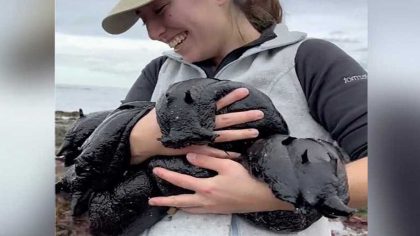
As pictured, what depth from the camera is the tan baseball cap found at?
1.27m

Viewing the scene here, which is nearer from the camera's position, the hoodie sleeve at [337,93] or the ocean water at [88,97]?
the hoodie sleeve at [337,93]

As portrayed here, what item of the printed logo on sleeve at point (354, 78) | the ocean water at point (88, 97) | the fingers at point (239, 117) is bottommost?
the fingers at point (239, 117)

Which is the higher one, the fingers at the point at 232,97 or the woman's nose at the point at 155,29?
the woman's nose at the point at 155,29

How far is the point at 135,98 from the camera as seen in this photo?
1.34 metres

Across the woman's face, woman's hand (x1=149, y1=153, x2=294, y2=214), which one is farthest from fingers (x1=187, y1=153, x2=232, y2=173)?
the woman's face

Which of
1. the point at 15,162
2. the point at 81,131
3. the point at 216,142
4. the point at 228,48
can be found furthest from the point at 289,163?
the point at 15,162

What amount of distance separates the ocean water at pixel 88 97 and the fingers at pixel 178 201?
0.83 ft

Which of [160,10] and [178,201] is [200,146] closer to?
[178,201]

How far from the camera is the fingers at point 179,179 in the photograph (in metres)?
1.24

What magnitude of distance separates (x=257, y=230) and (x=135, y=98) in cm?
43

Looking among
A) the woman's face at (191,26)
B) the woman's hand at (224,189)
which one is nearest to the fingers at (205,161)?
the woman's hand at (224,189)

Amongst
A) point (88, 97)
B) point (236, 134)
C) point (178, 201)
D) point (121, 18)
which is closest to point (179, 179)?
point (178, 201)

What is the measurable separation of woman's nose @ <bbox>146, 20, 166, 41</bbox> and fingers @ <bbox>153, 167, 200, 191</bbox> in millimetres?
317

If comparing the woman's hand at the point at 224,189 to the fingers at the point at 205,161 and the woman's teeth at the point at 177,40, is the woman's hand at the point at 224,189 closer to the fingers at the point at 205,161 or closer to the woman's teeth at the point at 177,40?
the fingers at the point at 205,161
